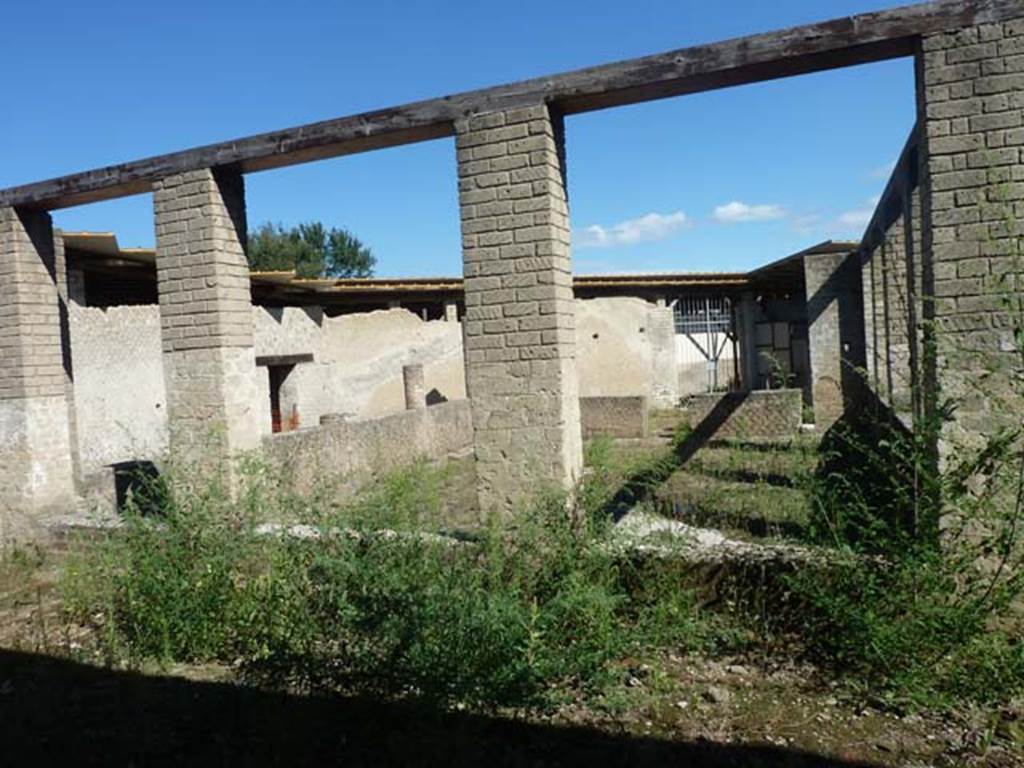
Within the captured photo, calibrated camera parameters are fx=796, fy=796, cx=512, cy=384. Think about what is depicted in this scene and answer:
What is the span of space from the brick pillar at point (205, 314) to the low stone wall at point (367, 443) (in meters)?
0.81

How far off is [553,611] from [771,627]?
63.8 inches

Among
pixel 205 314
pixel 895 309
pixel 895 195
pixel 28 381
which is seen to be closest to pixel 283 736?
pixel 205 314

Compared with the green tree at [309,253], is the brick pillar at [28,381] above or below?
below

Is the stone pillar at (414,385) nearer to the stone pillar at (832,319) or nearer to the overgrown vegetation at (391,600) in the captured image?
the stone pillar at (832,319)

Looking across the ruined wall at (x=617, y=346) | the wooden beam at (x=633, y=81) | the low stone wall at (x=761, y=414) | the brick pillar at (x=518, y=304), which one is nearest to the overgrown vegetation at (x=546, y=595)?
the brick pillar at (x=518, y=304)

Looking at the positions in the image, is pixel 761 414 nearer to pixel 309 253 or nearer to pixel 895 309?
pixel 895 309

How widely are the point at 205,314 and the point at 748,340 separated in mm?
19619

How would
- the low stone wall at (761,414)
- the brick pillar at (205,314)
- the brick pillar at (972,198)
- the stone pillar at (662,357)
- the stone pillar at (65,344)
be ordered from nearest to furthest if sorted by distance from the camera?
the brick pillar at (972,198)
the brick pillar at (205,314)
the stone pillar at (65,344)
the low stone wall at (761,414)
the stone pillar at (662,357)

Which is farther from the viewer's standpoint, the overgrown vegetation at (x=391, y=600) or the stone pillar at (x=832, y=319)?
the stone pillar at (x=832, y=319)

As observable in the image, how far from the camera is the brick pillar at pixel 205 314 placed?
6789mm

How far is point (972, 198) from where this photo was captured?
4.69 m

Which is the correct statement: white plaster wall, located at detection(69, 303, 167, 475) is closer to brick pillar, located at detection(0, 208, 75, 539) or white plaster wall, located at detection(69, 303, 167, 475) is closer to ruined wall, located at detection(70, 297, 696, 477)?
ruined wall, located at detection(70, 297, 696, 477)

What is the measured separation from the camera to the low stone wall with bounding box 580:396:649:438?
1582cm

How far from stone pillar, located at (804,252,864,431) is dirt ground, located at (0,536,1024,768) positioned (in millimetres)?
11329
